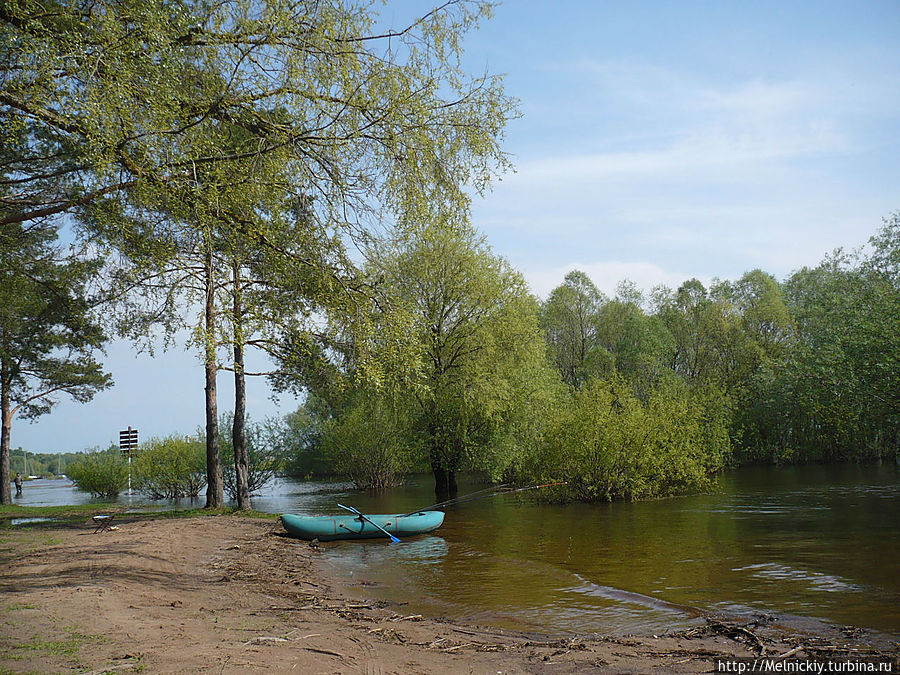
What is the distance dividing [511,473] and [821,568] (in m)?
18.7

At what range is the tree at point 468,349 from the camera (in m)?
24.6

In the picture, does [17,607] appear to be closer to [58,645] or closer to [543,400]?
[58,645]

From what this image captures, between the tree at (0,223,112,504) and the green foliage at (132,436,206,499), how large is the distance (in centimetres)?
517

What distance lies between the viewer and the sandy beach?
4973 millimetres

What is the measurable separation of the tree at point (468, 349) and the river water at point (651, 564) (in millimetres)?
4191

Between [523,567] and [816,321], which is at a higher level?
[816,321]

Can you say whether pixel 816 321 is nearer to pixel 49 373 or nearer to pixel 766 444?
pixel 766 444

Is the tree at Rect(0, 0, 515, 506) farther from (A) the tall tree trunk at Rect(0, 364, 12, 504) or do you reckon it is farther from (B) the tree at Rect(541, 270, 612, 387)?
(B) the tree at Rect(541, 270, 612, 387)

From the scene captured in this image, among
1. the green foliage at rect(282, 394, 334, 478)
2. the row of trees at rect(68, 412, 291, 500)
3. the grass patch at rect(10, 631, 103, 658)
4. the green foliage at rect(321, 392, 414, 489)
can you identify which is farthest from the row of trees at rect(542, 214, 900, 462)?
the grass patch at rect(10, 631, 103, 658)

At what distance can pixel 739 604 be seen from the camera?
849cm

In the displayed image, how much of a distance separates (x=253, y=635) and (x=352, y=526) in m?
9.52

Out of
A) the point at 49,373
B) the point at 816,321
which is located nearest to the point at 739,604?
the point at 49,373

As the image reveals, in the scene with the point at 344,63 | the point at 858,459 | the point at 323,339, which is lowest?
the point at 858,459

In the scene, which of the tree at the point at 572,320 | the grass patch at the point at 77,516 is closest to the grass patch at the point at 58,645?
the grass patch at the point at 77,516
